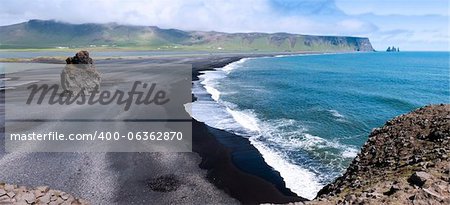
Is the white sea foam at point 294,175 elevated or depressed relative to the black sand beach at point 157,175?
elevated

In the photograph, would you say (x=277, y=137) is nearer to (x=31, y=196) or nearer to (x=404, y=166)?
(x=404, y=166)

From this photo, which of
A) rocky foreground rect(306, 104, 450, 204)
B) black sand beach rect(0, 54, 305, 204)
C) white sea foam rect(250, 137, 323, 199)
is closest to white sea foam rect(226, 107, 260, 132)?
black sand beach rect(0, 54, 305, 204)

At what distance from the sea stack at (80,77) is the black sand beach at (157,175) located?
28849mm

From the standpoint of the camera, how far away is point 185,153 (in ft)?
105

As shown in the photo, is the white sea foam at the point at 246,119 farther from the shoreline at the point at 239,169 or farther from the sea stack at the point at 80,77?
the sea stack at the point at 80,77

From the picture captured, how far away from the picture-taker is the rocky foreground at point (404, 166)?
45.0 feet

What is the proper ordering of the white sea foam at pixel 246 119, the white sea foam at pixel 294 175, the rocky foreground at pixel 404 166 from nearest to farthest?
the rocky foreground at pixel 404 166, the white sea foam at pixel 294 175, the white sea foam at pixel 246 119

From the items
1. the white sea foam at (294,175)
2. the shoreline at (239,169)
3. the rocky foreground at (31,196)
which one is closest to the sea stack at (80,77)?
the shoreline at (239,169)

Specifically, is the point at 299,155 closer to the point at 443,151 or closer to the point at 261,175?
the point at 261,175

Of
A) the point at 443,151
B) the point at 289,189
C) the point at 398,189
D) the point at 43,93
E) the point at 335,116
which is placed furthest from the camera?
the point at 43,93

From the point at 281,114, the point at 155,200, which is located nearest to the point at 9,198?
the point at 155,200

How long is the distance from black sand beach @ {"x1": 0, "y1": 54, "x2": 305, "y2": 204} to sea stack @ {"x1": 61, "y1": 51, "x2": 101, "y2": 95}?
28.8m

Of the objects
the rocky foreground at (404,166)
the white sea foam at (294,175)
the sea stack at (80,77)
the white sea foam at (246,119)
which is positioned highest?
the rocky foreground at (404,166)

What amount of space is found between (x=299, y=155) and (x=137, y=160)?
1336 centimetres
